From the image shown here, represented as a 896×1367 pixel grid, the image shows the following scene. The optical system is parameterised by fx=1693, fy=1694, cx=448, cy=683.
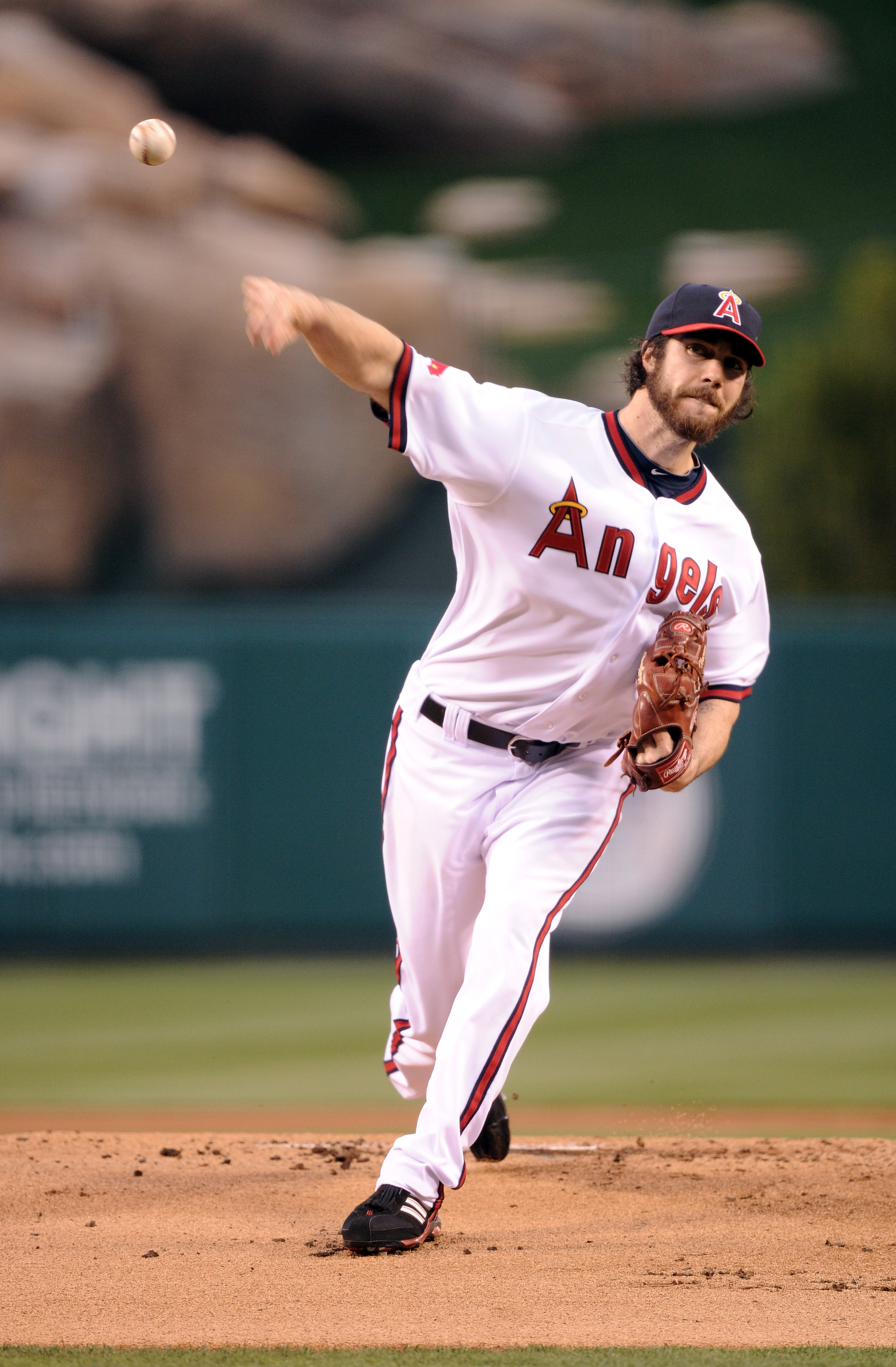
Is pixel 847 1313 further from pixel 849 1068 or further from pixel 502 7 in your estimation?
pixel 502 7

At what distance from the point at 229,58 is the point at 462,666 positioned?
518 inches

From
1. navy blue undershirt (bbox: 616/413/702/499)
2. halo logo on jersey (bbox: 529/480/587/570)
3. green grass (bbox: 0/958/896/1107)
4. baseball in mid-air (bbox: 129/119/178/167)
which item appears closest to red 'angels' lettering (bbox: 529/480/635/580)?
halo logo on jersey (bbox: 529/480/587/570)

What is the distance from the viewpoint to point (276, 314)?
2715 millimetres

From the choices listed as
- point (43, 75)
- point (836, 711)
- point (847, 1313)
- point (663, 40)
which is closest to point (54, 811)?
point (836, 711)

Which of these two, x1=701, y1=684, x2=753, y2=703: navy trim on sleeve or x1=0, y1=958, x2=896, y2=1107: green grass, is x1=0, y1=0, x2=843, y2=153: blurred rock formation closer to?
x1=0, y1=958, x2=896, y2=1107: green grass

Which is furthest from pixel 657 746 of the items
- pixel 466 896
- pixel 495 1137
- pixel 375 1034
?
pixel 375 1034

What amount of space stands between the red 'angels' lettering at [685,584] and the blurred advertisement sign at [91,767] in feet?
15.8

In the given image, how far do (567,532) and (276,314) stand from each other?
2.23 feet

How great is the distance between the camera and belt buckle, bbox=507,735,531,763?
3.27m

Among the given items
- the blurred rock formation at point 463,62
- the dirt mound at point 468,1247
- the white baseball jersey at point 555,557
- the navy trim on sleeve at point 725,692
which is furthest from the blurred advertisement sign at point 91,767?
the blurred rock formation at point 463,62

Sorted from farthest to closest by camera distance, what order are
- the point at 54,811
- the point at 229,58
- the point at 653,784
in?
the point at 229,58
the point at 54,811
the point at 653,784

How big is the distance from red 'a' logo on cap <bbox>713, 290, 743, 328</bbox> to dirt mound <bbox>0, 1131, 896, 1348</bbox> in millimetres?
1663

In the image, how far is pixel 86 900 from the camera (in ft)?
25.3

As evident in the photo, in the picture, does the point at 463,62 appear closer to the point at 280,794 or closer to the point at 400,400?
the point at 280,794
